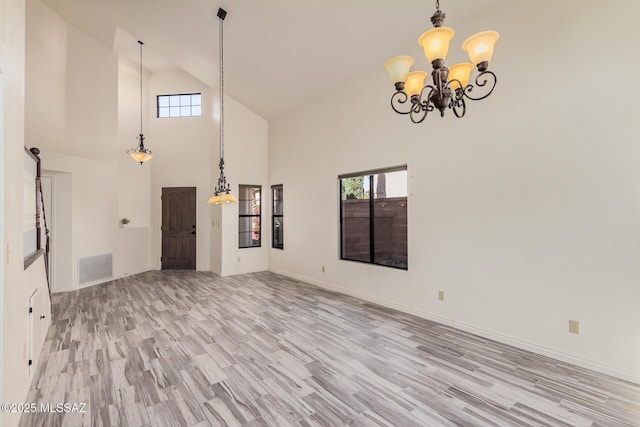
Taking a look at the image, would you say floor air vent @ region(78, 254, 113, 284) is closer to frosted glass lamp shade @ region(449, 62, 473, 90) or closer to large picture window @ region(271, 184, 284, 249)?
large picture window @ region(271, 184, 284, 249)

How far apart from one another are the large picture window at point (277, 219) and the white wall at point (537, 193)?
10.7 feet

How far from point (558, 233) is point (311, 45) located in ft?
13.5

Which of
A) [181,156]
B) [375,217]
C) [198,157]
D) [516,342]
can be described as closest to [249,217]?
[198,157]

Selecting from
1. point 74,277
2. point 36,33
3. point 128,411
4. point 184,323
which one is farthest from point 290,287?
point 36,33

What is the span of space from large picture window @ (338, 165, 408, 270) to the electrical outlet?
1907 millimetres

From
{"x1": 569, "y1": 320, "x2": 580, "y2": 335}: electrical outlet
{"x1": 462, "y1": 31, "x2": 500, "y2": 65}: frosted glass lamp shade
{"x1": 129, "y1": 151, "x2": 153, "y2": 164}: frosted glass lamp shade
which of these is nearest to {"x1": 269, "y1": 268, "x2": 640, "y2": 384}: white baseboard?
{"x1": 569, "y1": 320, "x2": 580, "y2": 335}: electrical outlet

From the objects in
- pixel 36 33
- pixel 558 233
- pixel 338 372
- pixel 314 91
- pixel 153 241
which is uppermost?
pixel 36 33

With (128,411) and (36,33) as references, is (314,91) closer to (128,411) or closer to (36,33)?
(36,33)

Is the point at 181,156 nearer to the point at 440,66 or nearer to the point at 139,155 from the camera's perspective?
the point at 139,155

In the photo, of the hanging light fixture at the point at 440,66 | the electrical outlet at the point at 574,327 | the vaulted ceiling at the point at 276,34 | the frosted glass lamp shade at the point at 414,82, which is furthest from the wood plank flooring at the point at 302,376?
the vaulted ceiling at the point at 276,34

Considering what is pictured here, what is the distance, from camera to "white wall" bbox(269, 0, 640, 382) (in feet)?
8.50

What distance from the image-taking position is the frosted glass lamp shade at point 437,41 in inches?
77.5

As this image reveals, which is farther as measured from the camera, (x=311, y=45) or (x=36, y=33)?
(x=36, y=33)

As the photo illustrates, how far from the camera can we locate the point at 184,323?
12.9 ft
